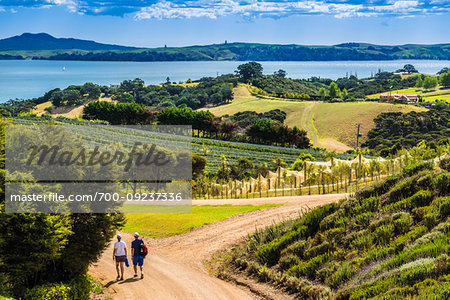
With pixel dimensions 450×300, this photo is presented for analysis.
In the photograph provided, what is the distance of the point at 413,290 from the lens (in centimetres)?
955

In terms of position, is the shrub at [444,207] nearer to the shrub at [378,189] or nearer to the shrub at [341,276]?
the shrub at [378,189]

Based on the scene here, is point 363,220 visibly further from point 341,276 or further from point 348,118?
point 348,118

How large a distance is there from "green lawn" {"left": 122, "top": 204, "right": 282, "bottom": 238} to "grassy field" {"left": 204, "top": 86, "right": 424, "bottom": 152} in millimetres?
66847

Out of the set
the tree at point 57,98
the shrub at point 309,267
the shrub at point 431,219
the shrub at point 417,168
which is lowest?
the shrub at point 309,267

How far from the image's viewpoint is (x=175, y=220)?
21297 mm

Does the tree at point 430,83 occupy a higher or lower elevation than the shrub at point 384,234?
higher

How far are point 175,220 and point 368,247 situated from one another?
10.5 meters

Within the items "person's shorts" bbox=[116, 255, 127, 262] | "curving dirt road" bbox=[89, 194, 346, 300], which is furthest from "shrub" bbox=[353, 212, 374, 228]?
"person's shorts" bbox=[116, 255, 127, 262]

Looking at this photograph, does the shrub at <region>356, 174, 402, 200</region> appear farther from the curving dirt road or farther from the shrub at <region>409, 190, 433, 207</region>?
the curving dirt road

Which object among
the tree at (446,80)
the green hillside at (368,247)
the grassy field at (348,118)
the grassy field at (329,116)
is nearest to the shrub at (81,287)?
the green hillside at (368,247)

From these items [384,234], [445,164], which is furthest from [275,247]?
[445,164]

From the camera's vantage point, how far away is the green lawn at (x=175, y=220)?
2010 cm

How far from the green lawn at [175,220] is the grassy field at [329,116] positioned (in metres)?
66.8

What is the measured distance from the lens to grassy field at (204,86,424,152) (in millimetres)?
101887
